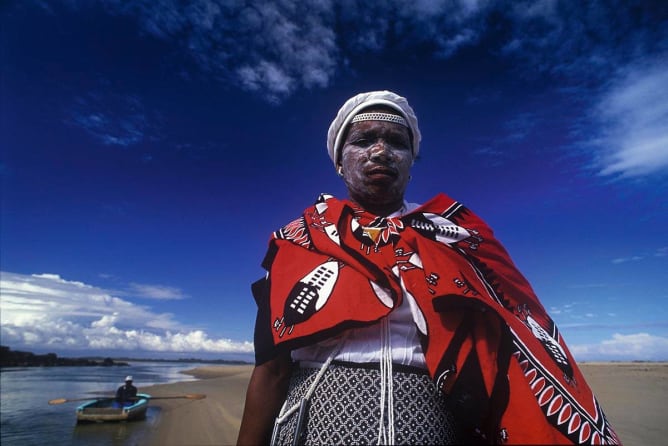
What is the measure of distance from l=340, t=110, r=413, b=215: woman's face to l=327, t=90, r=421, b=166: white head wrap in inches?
3.8

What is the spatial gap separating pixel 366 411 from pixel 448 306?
0.39 meters

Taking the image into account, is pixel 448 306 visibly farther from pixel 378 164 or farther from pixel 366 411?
pixel 378 164

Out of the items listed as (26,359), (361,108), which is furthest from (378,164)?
(26,359)

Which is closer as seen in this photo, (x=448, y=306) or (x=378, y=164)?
(x=448, y=306)

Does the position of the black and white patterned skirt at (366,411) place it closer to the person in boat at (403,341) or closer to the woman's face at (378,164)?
the person in boat at (403,341)

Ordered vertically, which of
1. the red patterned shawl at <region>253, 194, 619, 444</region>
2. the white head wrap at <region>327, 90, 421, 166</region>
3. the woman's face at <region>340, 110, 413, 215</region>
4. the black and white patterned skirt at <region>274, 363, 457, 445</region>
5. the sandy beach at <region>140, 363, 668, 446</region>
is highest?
the white head wrap at <region>327, 90, 421, 166</region>

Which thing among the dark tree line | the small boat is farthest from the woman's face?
the dark tree line

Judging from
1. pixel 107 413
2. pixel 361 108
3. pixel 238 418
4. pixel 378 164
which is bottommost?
pixel 238 418

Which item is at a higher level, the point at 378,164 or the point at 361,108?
the point at 361,108

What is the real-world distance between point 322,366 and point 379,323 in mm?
230

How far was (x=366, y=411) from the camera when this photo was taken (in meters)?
1.01

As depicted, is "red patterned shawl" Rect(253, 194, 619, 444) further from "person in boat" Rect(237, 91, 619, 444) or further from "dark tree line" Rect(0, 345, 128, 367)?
"dark tree line" Rect(0, 345, 128, 367)

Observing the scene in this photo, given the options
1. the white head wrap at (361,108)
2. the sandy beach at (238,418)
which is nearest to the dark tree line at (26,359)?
the sandy beach at (238,418)

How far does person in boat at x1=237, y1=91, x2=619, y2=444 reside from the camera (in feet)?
3.13
